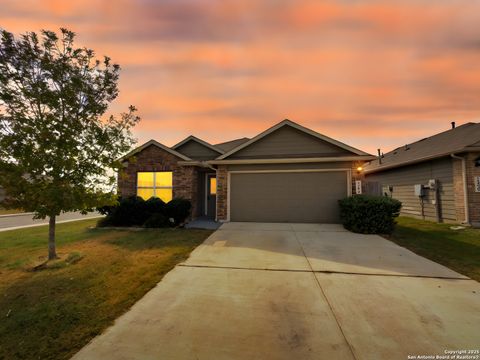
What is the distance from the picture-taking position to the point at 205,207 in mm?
13570

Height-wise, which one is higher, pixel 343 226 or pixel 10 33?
pixel 10 33

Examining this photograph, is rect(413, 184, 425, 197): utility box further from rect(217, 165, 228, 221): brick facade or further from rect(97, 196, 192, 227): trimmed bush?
rect(97, 196, 192, 227): trimmed bush

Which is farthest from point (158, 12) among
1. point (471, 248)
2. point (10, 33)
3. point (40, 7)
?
point (471, 248)

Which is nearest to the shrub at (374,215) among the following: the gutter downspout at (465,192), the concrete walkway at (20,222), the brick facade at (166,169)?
the gutter downspout at (465,192)

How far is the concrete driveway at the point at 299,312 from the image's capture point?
2516 mm

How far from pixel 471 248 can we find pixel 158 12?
40.5ft

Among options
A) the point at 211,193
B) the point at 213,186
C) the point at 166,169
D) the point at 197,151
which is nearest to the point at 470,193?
the point at 213,186

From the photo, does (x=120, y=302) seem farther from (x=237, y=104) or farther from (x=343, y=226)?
(x=237, y=104)

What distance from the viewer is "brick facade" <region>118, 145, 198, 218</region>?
11.9 m

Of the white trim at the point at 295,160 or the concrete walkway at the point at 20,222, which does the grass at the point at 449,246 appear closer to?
the white trim at the point at 295,160

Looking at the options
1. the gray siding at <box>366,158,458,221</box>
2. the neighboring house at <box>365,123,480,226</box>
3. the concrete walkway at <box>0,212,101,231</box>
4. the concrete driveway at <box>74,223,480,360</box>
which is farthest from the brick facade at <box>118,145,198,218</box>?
the gray siding at <box>366,158,458,221</box>

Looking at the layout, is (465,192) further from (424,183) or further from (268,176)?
(268,176)

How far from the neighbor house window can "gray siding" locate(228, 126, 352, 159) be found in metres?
3.67

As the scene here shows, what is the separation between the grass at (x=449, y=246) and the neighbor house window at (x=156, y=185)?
10283 mm
